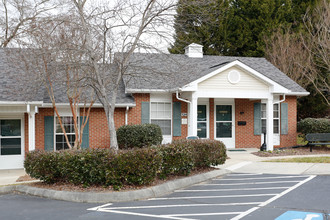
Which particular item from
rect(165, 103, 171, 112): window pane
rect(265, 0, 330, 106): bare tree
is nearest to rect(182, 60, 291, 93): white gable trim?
rect(165, 103, 171, 112): window pane

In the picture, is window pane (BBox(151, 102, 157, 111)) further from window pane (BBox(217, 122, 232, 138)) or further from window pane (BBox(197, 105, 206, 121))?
window pane (BBox(217, 122, 232, 138))

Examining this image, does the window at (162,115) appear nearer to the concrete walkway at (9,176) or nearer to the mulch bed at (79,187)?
the concrete walkway at (9,176)

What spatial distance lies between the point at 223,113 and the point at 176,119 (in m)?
2.76

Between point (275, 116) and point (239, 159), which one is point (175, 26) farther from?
point (275, 116)

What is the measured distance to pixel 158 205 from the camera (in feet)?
24.9

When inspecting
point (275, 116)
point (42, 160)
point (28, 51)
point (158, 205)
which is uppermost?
point (28, 51)

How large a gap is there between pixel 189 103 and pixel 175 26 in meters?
6.53

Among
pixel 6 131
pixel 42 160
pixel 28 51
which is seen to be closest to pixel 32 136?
pixel 6 131

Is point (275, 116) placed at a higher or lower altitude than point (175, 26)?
lower

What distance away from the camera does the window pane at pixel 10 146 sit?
13602mm

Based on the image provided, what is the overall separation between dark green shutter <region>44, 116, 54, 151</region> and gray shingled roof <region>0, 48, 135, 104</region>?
887 mm

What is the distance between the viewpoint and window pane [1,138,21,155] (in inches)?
535

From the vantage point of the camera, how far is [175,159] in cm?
977

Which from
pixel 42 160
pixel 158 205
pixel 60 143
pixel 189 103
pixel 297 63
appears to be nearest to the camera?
pixel 158 205
